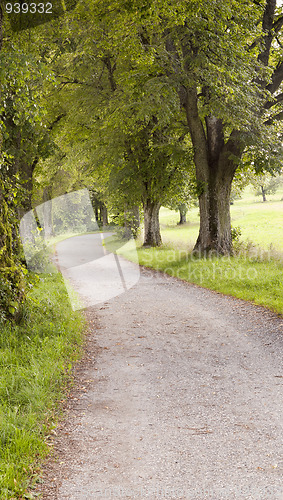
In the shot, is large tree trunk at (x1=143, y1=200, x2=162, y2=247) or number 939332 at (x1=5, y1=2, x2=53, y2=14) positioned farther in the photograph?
large tree trunk at (x1=143, y1=200, x2=162, y2=247)

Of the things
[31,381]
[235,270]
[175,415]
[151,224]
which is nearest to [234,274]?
[235,270]

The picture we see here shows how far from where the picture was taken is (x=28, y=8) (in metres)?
8.24

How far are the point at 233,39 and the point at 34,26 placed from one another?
569 cm

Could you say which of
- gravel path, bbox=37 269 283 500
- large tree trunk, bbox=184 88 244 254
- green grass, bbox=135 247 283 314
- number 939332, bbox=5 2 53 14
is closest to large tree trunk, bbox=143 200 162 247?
green grass, bbox=135 247 283 314

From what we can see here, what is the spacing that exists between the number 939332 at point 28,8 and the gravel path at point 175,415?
634cm

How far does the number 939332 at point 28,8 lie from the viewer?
752 centimetres

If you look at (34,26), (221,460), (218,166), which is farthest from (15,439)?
(218,166)

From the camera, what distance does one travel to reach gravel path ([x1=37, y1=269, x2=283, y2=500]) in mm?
3312

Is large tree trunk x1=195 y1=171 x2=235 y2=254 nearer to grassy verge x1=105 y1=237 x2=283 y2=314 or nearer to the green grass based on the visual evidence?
grassy verge x1=105 y1=237 x2=283 y2=314

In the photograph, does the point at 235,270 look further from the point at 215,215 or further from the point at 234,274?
the point at 215,215

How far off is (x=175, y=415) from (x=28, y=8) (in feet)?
27.1

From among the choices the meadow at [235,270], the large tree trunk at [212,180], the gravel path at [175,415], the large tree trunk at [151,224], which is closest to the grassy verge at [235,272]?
the meadow at [235,270]

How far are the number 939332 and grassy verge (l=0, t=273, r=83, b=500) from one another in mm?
5480

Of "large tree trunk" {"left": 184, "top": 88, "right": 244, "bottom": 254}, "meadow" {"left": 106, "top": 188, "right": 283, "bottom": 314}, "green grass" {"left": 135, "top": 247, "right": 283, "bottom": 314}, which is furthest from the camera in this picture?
"large tree trunk" {"left": 184, "top": 88, "right": 244, "bottom": 254}
